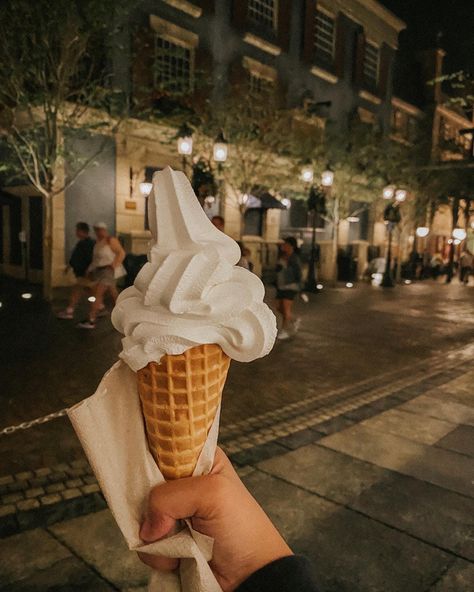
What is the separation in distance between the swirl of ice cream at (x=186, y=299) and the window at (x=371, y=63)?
2833 centimetres

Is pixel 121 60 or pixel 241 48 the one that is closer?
pixel 121 60

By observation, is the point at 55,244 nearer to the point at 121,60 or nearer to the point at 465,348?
the point at 121,60

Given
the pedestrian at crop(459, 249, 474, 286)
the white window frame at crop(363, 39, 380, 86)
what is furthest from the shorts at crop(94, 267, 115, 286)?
the white window frame at crop(363, 39, 380, 86)

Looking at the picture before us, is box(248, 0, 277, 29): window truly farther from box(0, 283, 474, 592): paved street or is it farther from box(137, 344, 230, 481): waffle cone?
box(137, 344, 230, 481): waffle cone

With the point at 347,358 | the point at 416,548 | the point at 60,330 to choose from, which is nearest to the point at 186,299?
the point at 416,548

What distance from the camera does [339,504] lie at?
11.4 feet

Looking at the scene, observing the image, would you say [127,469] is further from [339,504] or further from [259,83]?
[259,83]

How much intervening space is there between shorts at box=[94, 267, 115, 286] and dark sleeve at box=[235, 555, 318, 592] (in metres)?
8.11

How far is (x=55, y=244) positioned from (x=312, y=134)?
11.8 meters

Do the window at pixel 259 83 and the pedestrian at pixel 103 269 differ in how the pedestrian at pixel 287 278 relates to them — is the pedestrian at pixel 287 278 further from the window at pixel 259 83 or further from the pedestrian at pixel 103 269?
the window at pixel 259 83

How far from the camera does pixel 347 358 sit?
8.01m

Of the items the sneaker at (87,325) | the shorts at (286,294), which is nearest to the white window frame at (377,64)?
the shorts at (286,294)

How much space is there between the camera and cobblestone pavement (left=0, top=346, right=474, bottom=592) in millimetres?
2732

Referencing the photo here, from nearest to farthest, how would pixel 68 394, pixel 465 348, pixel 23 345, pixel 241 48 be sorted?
pixel 68 394 → pixel 23 345 → pixel 465 348 → pixel 241 48
